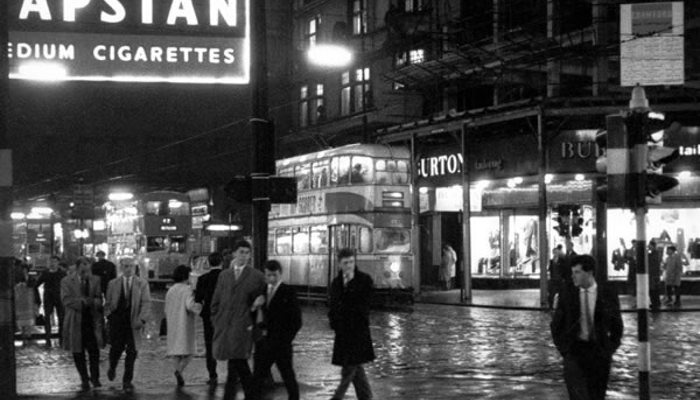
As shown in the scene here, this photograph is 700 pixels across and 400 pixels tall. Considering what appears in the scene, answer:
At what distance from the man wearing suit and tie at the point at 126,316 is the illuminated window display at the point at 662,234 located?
80.8 feet

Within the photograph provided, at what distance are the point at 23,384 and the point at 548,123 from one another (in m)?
24.5

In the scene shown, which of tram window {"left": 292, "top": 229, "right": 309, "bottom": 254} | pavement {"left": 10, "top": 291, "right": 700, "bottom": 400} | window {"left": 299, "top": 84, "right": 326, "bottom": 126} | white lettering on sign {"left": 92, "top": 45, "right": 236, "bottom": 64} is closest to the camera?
white lettering on sign {"left": 92, "top": 45, "right": 236, "bottom": 64}

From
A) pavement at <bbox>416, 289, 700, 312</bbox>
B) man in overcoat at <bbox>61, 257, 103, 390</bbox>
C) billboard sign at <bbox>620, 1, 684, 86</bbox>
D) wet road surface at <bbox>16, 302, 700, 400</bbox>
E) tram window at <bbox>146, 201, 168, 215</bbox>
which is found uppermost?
billboard sign at <bbox>620, 1, 684, 86</bbox>

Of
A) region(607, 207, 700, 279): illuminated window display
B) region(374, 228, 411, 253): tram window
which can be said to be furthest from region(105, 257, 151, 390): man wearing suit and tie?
region(607, 207, 700, 279): illuminated window display

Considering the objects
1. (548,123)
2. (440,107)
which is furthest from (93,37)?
(440,107)

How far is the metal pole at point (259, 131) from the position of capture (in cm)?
1471

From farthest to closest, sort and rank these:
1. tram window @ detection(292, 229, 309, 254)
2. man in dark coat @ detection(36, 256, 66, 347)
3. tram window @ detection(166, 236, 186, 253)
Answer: tram window @ detection(166, 236, 186, 253)
tram window @ detection(292, 229, 309, 254)
man in dark coat @ detection(36, 256, 66, 347)

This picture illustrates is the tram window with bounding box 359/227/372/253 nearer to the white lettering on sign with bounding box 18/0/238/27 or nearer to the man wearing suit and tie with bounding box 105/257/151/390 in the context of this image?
the man wearing suit and tie with bounding box 105/257/151/390

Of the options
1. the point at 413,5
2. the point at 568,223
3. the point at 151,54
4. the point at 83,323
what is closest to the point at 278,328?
the point at 151,54

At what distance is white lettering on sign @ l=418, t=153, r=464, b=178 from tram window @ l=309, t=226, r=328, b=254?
662 cm

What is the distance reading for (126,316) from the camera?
1609cm

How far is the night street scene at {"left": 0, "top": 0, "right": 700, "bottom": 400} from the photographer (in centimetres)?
1242

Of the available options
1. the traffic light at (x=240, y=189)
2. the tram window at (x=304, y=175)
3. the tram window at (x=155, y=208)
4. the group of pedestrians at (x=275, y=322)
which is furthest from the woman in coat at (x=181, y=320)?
the tram window at (x=155, y=208)

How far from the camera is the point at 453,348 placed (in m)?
21.8
